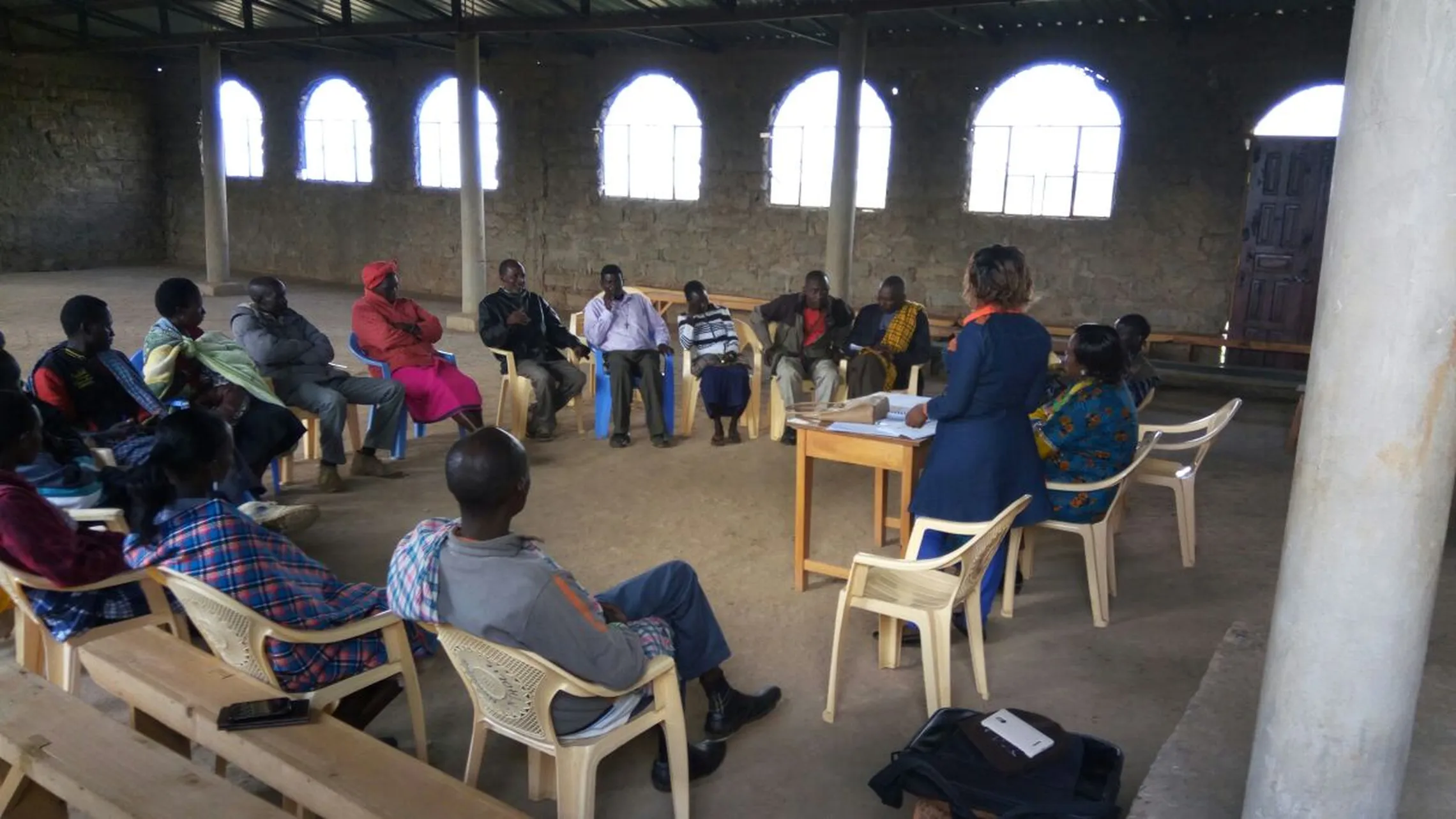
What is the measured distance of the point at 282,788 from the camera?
198 centimetres

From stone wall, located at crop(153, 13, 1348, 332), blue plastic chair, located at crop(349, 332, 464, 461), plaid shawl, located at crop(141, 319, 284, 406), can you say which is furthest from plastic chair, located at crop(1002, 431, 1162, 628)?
stone wall, located at crop(153, 13, 1348, 332)

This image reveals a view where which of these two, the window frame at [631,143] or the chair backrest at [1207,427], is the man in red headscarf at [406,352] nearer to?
the chair backrest at [1207,427]

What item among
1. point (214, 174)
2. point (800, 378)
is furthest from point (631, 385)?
point (214, 174)

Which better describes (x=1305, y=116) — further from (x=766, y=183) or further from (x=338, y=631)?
(x=338, y=631)

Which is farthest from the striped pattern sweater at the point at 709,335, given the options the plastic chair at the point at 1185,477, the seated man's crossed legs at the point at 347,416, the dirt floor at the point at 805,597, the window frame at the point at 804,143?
the window frame at the point at 804,143

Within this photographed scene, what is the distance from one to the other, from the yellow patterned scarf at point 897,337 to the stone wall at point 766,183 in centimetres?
380

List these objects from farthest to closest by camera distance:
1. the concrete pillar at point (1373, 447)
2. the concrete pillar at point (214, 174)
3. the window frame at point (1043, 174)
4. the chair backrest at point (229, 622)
Answer: the concrete pillar at point (214, 174), the window frame at point (1043, 174), the chair backrest at point (229, 622), the concrete pillar at point (1373, 447)

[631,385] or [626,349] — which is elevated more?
[626,349]

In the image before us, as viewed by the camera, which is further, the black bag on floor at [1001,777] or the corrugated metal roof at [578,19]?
the corrugated metal roof at [578,19]

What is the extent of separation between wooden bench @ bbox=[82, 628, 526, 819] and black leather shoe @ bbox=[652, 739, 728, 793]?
0.69m

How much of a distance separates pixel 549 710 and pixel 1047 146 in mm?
8349

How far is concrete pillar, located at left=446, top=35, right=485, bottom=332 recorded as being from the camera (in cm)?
976

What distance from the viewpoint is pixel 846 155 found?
27.2 ft

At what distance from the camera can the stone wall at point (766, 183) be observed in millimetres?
8438
